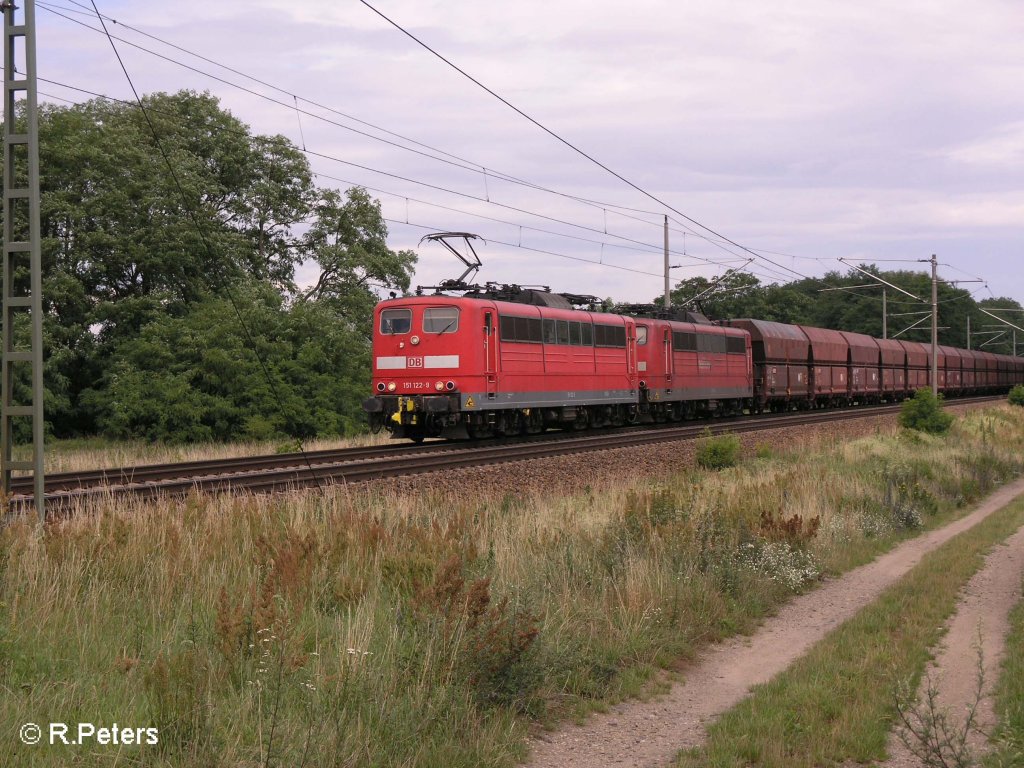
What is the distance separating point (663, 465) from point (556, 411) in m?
6.30

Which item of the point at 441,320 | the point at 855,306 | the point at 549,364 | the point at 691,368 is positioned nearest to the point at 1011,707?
the point at 441,320

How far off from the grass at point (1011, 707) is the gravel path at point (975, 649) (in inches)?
2.8

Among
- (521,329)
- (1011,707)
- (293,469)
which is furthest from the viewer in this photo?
(521,329)

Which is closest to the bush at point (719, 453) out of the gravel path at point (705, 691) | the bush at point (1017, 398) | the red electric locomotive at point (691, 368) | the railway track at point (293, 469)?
the railway track at point (293, 469)

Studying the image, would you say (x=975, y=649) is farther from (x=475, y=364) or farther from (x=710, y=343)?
(x=710, y=343)

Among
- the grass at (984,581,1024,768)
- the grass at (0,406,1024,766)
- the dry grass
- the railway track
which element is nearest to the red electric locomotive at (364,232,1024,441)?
the railway track

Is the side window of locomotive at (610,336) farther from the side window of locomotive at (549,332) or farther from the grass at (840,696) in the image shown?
the grass at (840,696)

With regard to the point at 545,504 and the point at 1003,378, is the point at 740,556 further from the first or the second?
the point at 1003,378

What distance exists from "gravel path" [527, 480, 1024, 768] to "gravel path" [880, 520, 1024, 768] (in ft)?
3.18

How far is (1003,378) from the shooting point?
82312 mm

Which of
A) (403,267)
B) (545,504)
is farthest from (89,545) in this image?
(403,267)

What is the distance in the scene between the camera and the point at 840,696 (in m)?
6.93

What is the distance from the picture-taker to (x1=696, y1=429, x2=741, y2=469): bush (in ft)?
71.4

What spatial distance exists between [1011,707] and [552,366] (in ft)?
63.9
